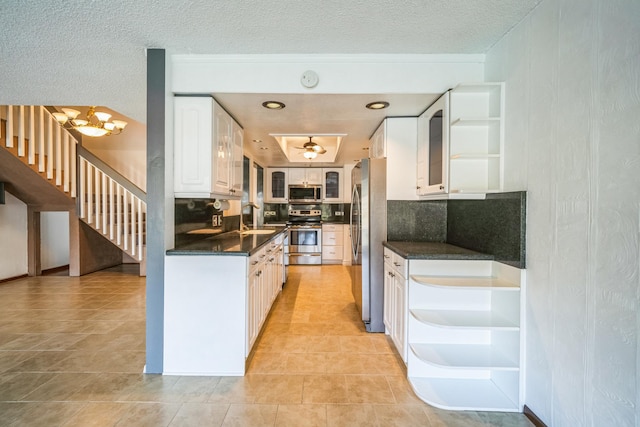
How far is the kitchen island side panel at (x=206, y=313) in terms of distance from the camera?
84.4 inches

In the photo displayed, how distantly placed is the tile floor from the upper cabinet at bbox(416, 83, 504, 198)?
4.88ft

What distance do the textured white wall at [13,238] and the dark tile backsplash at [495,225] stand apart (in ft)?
22.2

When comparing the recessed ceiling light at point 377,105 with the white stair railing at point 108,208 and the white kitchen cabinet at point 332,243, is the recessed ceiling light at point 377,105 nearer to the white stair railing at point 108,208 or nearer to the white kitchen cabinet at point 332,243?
the white kitchen cabinet at point 332,243

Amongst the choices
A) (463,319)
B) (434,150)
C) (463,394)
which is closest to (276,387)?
(463,394)

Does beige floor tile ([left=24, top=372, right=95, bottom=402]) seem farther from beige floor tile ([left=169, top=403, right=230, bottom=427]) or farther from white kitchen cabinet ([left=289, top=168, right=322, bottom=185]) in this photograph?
white kitchen cabinet ([left=289, top=168, right=322, bottom=185])

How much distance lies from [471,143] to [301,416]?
220 centimetres

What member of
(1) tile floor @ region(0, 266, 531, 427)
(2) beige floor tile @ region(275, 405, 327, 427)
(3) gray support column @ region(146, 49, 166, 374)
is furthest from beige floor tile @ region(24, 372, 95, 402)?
(2) beige floor tile @ region(275, 405, 327, 427)

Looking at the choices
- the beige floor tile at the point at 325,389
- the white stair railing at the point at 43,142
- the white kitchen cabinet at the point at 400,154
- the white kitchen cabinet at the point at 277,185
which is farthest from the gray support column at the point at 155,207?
the white kitchen cabinet at the point at 277,185

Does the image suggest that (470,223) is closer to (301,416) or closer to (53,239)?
(301,416)

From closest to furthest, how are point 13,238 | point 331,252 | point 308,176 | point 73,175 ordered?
1. point 73,175
2. point 13,238
3. point 331,252
4. point 308,176

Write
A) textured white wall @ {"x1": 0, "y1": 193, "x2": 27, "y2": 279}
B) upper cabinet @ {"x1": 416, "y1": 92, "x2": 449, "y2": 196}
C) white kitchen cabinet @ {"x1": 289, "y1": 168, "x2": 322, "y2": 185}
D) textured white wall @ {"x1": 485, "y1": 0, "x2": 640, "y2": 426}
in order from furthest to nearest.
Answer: white kitchen cabinet @ {"x1": 289, "y1": 168, "x2": 322, "y2": 185} → textured white wall @ {"x1": 0, "y1": 193, "x2": 27, "y2": 279} → upper cabinet @ {"x1": 416, "y1": 92, "x2": 449, "y2": 196} → textured white wall @ {"x1": 485, "y1": 0, "x2": 640, "y2": 426}

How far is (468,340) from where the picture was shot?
217 centimetres

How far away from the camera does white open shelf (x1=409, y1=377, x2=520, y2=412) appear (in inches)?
72.2

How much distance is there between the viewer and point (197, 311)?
7.04 feet
